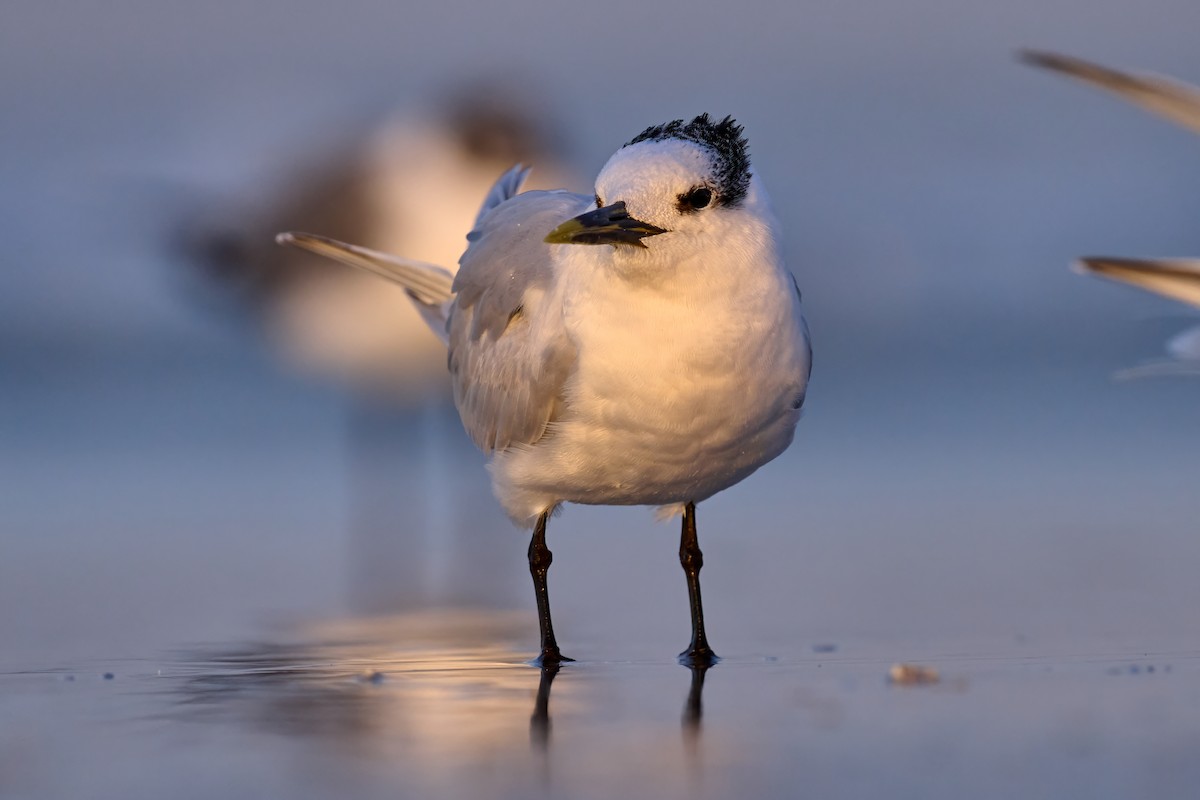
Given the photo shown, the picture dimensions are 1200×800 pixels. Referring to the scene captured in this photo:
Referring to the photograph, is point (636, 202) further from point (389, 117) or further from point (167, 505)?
point (389, 117)

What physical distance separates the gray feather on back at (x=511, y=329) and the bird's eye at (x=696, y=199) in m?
0.44

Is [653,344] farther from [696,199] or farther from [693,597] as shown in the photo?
[693,597]

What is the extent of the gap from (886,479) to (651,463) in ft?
9.61

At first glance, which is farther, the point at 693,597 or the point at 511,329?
the point at 511,329

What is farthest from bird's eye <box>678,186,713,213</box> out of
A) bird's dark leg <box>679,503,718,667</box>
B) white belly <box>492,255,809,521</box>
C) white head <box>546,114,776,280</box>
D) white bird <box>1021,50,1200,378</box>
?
white bird <box>1021,50,1200,378</box>

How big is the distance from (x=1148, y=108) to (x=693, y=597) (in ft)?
6.95

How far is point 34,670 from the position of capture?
356cm

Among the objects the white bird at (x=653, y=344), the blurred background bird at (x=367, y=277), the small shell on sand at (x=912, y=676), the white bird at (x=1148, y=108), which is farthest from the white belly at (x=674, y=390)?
the blurred background bird at (x=367, y=277)

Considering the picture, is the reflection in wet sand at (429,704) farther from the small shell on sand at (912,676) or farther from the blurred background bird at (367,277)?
the blurred background bird at (367,277)

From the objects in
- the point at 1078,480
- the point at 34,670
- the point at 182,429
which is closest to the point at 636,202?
the point at 34,670

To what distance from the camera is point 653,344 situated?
3615mm

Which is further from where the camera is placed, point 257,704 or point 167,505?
point 167,505

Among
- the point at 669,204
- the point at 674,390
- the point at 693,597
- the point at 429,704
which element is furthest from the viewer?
the point at 693,597

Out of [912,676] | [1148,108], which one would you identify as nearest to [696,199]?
[912,676]
